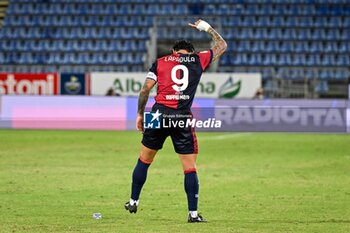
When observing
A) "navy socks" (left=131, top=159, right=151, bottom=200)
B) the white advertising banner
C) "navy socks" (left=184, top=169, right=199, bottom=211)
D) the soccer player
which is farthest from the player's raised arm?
the white advertising banner

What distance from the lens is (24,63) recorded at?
4416cm

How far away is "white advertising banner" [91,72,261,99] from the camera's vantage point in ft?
125

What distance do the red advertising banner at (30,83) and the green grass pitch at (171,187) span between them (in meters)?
11.1

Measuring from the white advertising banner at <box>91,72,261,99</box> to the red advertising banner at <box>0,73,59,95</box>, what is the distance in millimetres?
1711

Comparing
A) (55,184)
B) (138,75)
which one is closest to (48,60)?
(138,75)

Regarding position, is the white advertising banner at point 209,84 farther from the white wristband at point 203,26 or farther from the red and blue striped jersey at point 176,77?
the red and blue striped jersey at point 176,77

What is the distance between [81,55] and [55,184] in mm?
30355

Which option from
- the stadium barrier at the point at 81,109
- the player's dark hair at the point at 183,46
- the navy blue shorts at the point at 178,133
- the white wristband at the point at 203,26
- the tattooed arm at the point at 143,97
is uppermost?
the white wristband at the point at 203,26

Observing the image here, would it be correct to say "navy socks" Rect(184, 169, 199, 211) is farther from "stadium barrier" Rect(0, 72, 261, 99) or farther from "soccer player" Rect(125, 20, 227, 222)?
"stadium barrier" Rect(0, 72, 261, 99)

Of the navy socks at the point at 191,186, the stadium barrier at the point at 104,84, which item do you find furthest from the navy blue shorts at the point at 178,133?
the stadium barrier at the point at 104,84

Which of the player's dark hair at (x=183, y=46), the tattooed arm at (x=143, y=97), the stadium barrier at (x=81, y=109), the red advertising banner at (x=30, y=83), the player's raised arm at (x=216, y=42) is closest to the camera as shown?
the tattooed arm at (x=143, y=97)

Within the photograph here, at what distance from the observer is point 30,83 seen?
38.2 m

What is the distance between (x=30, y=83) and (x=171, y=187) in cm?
2470

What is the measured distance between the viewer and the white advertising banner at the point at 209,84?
1499 inches
